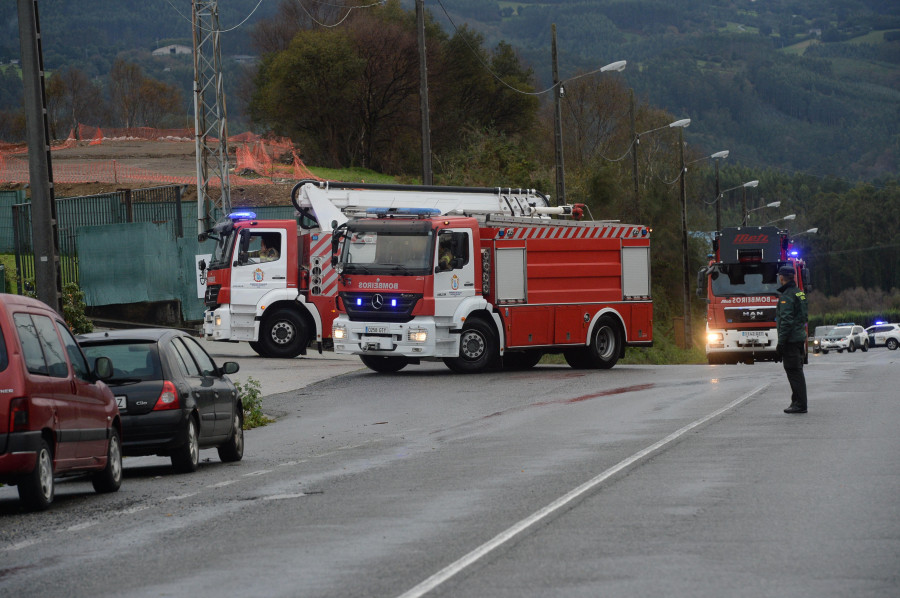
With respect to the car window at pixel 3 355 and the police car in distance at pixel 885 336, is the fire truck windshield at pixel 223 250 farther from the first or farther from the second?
the police car in distance at pixel 885 336

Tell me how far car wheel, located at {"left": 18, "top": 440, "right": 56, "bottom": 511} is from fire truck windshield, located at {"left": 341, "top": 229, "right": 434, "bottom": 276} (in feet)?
51.2

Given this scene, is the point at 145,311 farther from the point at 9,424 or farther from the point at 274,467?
the point at 9,424

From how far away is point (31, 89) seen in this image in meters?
17.5

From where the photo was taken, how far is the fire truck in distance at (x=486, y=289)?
86.5 feet

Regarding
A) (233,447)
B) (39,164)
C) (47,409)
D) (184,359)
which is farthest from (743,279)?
(47,409)

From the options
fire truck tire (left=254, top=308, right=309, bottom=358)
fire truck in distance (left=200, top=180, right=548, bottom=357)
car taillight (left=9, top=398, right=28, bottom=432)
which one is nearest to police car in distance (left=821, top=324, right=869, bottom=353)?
fire truck in distance (left=200, top=180, right=548, bottom=357)

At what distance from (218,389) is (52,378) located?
3681 millimetres

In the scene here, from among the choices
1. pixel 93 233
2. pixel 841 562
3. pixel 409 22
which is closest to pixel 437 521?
pixel 841 562

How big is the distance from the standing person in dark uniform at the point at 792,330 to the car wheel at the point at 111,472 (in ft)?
28.4

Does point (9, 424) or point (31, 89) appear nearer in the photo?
point (9, 424)

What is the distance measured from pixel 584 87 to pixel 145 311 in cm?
6366

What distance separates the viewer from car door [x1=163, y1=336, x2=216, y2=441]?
13781 mm

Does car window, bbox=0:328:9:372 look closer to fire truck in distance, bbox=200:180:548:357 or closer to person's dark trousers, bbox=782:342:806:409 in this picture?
person's dark trousers, bbox=782:342:806:409


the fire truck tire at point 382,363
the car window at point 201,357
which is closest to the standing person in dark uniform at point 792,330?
the car window at point 201,357
